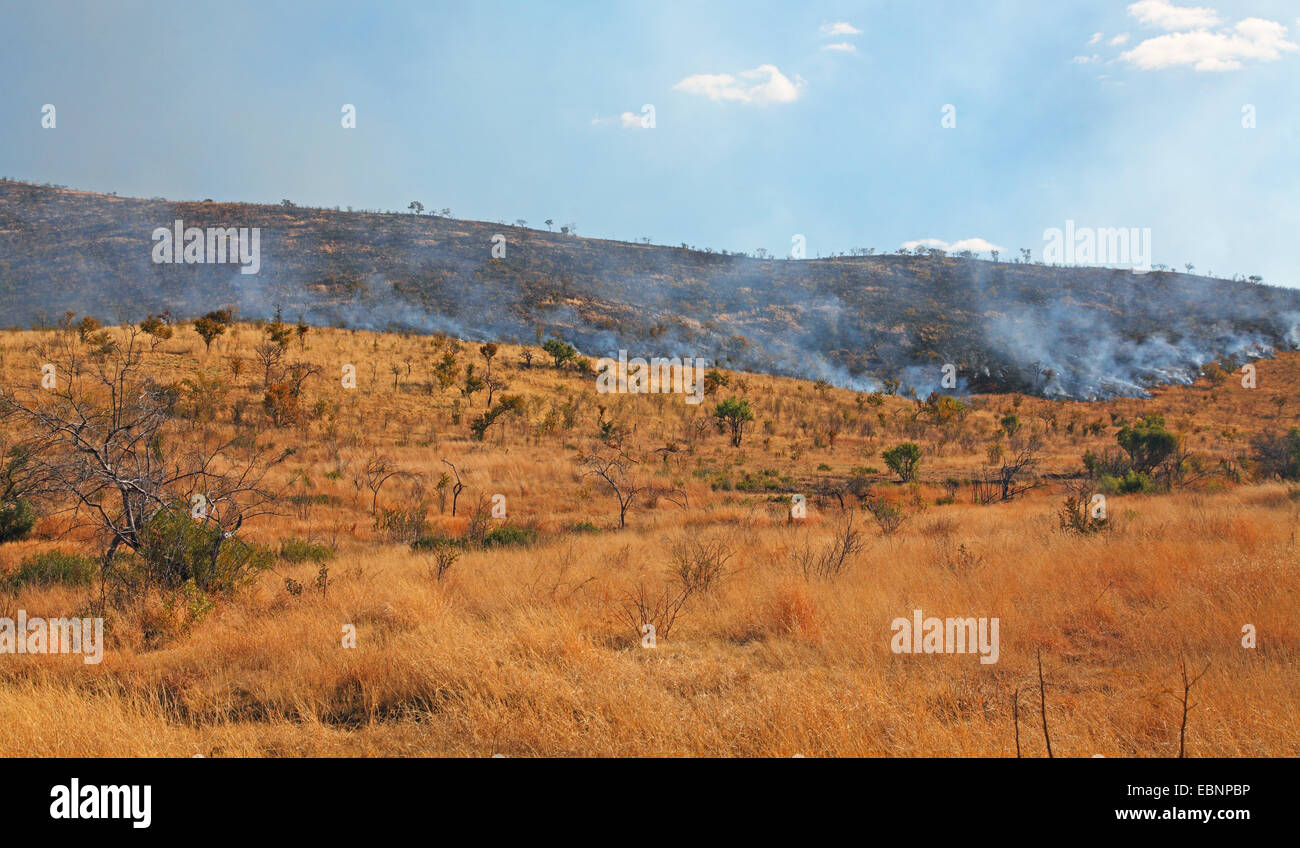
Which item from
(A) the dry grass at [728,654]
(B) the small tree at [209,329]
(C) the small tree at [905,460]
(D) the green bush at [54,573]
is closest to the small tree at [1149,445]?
(C) the small tree at [905,460]

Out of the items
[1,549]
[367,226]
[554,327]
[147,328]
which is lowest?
[1,549]

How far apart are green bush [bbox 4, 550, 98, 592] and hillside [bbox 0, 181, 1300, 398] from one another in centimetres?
3710

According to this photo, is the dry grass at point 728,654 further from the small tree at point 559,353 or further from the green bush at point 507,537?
the small tree at point 559,353

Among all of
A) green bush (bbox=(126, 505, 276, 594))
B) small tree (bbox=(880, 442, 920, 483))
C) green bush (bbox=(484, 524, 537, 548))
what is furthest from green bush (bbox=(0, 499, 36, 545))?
small tree (bbox=(880, 442, 920, 483))

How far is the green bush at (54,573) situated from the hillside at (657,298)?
37.1 metres

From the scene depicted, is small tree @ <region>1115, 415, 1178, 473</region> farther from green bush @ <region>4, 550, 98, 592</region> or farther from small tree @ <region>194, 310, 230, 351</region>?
small tree @ <region>194, 310, 230, 351</region>

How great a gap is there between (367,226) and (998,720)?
7012 cm

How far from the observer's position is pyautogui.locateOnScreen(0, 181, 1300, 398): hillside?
46.7 m

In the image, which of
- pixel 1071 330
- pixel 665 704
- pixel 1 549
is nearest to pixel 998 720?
pixel 665 704

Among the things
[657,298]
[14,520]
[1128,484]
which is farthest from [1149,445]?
[657,298]

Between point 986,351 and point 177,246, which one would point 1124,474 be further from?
point 177,246

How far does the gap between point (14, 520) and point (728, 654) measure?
13135mm

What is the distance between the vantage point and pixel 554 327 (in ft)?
159

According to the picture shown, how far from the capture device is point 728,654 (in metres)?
5.15
